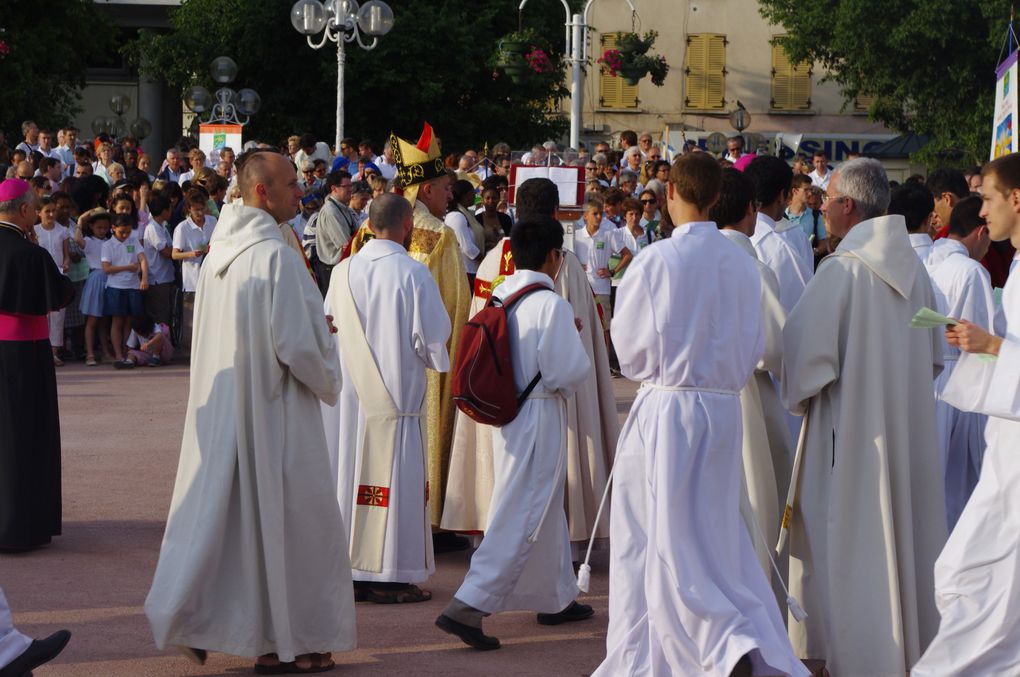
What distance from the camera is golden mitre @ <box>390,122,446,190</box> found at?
883 centimetres

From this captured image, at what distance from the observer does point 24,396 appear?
8.48m

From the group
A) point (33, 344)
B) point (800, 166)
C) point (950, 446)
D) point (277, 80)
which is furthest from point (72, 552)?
point (277, 80)

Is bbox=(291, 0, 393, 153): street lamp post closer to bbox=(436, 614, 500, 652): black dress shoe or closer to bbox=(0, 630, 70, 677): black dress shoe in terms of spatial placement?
bbox=(436, 614, 500, 652): black dress shoe

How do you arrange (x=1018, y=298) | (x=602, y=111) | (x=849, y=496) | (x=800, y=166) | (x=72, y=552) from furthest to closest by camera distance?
(x=602, y=111)
(x=800, y=166)
(x=72, y=552)
(x=849, y=496)
(x=1018, y=298)

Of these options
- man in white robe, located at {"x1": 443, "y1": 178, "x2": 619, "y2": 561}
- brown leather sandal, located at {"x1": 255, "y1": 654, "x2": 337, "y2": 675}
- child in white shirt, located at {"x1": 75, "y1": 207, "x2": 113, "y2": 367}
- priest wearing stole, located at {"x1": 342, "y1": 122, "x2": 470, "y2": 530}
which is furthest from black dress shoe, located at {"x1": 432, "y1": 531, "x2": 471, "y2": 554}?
child in white shirt, located at {"x1": 75, "y1": 207, "x2": 113, "y2": 367}

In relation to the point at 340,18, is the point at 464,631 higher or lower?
lower

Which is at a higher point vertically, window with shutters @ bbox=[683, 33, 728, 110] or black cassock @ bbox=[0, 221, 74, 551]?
window with shutters @ bbox=[683, 33, 728, 110]

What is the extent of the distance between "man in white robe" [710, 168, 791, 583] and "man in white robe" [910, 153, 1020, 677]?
104 cm

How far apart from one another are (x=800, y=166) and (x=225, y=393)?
15624 mm

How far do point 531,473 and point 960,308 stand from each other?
2.32m

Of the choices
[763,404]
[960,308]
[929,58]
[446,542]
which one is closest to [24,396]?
[446,542]

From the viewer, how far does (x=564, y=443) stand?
7.00m

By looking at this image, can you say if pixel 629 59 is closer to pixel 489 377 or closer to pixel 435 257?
pixel 435 257

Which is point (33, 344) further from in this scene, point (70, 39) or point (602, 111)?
point (602, 111)
